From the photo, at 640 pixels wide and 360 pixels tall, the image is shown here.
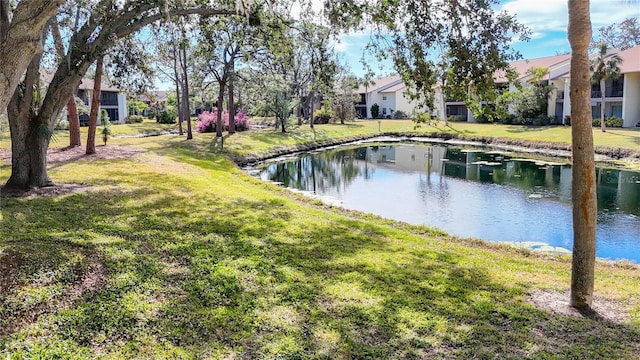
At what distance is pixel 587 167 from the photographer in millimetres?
6043

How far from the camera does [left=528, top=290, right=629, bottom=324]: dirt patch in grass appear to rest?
6.20m

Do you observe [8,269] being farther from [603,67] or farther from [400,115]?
[400,115]

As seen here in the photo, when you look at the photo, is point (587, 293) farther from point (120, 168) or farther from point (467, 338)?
point (120, 168)

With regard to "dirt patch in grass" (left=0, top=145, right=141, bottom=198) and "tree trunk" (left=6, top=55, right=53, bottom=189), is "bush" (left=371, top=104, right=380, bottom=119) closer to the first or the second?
"dirt patch in grass" (left=0, top=145, right=141, bottom=198)

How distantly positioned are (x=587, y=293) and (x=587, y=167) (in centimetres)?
168

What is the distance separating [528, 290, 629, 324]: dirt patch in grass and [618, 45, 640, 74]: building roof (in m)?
41.0

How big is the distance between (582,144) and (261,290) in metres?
4.45

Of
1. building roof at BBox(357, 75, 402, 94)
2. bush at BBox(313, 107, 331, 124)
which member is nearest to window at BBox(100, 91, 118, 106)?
bush at BBox(313, 107, 331, 124)

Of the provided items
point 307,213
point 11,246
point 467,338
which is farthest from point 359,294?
point 307,213

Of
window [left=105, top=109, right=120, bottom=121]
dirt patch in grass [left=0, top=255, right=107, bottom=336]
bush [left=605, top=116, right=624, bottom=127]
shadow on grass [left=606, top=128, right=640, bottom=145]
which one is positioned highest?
window [left=105, top=109, right=120, bottom=121]

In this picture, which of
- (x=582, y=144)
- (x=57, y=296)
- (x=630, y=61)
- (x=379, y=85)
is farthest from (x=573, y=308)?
(x=379, y=85)

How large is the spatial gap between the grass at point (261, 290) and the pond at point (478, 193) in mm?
3643

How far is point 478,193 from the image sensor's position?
2019 cm

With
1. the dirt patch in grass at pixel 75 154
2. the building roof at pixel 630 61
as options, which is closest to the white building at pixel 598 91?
the building roof at pixel 630 61
